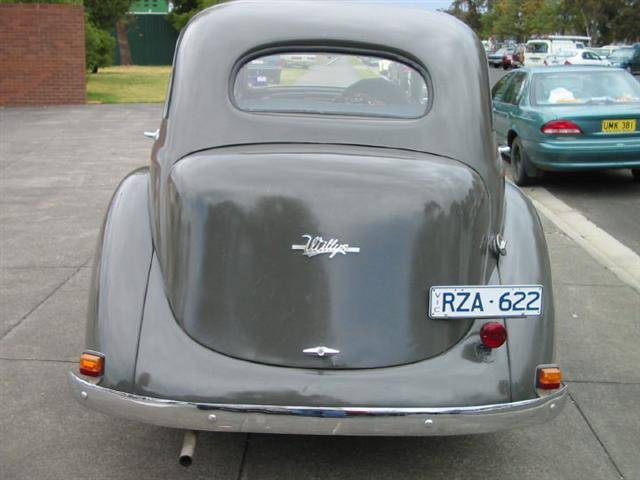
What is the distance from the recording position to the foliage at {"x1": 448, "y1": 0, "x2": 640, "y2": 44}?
202 feet

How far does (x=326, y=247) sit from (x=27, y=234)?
5322 mm

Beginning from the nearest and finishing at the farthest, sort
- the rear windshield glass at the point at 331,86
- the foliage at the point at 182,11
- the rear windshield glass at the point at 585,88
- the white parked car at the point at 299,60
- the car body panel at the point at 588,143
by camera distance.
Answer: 1. the rear windshield glass at the point at 331,86
2. the white parked car at the point at 299,60
3. the car body panel at the point at 588,143
4. the rear windshield glass at the point at 585,88
5. the foliage at the point at 182,11

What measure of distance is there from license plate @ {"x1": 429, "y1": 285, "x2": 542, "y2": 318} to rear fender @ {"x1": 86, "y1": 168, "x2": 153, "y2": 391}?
120cm

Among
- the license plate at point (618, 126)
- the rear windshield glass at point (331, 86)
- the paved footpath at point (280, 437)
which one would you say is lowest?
the paved footpath at point (280, 437)

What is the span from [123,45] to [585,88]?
125ft

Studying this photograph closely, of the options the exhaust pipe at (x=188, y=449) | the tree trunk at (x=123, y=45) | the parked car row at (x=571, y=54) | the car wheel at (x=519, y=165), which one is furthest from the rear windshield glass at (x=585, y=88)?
the tree trunk at (x=123, y=45)

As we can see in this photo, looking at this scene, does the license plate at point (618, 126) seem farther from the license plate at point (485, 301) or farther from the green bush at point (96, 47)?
the green bush at point (96, 47)

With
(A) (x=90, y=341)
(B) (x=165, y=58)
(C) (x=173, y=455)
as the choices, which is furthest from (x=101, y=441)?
(B) (x=165, y=58)

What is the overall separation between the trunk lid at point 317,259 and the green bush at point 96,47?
22179mm

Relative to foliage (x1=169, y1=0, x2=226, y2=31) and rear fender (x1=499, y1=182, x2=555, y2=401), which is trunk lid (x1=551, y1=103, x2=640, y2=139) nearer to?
rear fender (x1=499, y1=182, x2=555, y2=401)

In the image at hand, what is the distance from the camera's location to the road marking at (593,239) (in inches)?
272

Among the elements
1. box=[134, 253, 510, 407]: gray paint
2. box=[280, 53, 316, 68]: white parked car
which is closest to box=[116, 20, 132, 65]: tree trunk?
box=[280, 53, 316, 68]: white parked car

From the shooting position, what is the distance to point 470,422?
126 inches

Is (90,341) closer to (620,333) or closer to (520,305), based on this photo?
(520,305)
